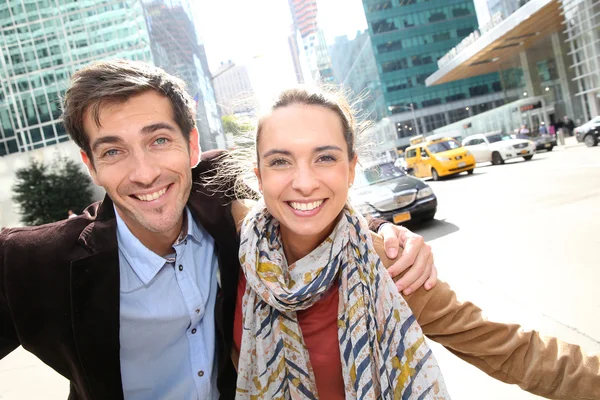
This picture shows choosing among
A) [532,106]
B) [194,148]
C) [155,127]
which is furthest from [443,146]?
[155,127]

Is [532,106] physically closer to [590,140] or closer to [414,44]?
[590,140]

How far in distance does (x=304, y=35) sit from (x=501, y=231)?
Answer: 176m

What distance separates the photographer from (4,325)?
5.39ft

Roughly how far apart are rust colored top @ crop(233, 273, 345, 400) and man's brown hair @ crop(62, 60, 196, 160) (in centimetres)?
110

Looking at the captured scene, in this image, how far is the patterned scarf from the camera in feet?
5.10

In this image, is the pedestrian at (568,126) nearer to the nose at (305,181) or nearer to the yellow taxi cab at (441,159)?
the yellow taxi cab at (441,159)

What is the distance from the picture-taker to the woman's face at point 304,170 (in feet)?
5.39

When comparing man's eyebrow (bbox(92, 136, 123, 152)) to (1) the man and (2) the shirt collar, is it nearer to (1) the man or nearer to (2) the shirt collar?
(1) the man

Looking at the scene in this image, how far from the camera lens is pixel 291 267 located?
1.79 m

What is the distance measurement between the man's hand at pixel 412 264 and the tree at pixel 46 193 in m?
30.6

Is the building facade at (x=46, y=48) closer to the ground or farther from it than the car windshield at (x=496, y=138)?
farther from it

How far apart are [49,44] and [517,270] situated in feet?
137

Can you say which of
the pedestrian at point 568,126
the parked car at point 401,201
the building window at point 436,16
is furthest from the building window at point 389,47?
the parked car at point 401,201

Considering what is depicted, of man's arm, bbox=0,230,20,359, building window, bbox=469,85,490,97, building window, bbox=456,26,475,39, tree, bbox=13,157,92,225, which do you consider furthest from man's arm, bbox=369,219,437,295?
building window, bbox=456,26,475,39
